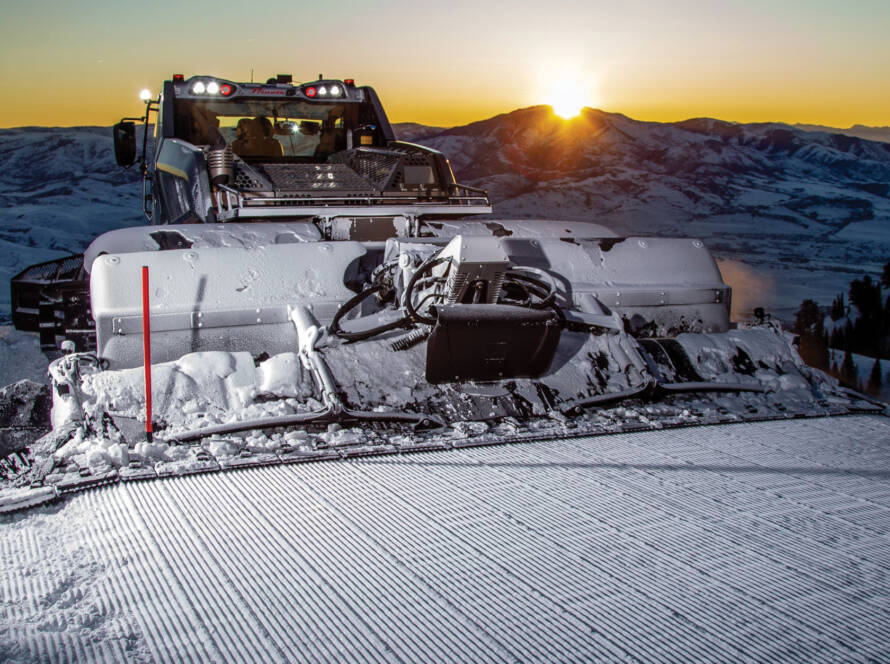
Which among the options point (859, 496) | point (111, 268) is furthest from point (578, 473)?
point (111, 268)

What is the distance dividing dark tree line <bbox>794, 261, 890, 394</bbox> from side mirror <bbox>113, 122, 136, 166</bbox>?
6.66 m

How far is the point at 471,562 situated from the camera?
245 centimetres

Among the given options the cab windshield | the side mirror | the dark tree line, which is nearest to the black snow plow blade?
the side mirror

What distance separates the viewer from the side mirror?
6430mm

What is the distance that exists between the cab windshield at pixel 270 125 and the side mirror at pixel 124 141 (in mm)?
394

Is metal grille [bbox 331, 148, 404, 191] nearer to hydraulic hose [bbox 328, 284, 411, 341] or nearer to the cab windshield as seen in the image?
the cab windshield

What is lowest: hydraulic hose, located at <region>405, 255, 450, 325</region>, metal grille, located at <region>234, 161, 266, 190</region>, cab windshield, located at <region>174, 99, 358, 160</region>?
hydraulic hose, located at <region>405, 255, 450, 325</region>

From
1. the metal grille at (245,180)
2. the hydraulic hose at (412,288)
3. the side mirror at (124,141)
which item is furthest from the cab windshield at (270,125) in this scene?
the hydraulic hose at (412,288)

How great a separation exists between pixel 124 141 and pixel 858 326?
8833 millimetres

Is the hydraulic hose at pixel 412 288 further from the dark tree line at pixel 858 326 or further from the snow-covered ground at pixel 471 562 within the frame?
the dark tree line at pixel 858 326

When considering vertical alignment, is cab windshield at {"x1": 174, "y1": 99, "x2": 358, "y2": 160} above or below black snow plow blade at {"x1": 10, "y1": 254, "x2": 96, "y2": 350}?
above

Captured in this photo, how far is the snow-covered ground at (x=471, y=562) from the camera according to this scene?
6.48ft

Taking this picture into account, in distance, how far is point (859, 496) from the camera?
120 inches

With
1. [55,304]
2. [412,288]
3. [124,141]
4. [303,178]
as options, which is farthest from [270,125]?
[412,288]
